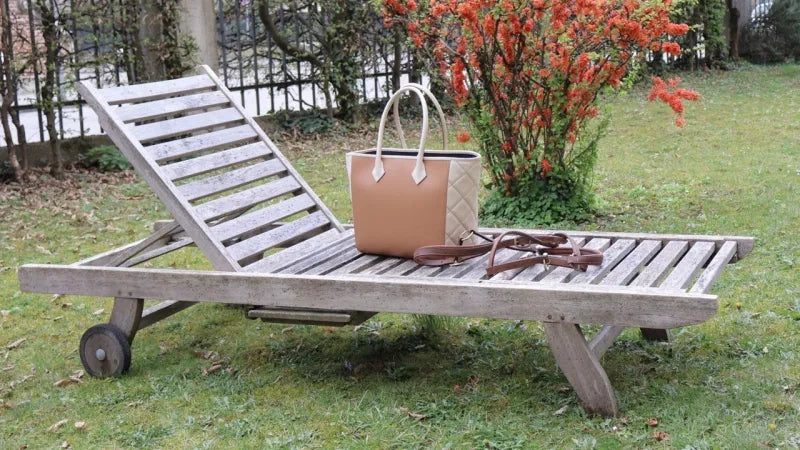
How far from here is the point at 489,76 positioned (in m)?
6.76

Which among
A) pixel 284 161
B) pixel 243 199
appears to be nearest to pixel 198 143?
pixel 243 199

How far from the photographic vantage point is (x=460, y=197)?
4430mm

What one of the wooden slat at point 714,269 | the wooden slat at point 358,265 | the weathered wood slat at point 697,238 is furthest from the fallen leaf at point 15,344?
the wooden slat at point 714,269

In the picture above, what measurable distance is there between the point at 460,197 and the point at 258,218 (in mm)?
1196

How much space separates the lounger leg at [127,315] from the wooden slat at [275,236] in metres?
0.50

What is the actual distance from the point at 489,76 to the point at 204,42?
5334mm

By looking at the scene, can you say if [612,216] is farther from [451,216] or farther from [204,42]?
[204,42]

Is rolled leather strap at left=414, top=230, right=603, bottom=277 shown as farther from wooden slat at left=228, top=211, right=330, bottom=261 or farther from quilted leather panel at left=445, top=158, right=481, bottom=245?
wooden slat at left=228, top=211, right=330, bottom=261

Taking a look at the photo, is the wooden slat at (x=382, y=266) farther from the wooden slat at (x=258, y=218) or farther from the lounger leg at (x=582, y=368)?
the lounger leg at (x=582, y=368)

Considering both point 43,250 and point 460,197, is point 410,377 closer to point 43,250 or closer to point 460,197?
point 460,197

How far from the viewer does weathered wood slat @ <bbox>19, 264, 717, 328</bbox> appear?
3.61 metres

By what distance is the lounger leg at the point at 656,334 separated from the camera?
474 cm

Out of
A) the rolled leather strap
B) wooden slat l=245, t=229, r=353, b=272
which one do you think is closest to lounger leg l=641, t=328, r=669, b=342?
the rolled leather strap

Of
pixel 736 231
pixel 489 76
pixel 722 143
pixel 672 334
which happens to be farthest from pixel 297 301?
pixel 722 143
